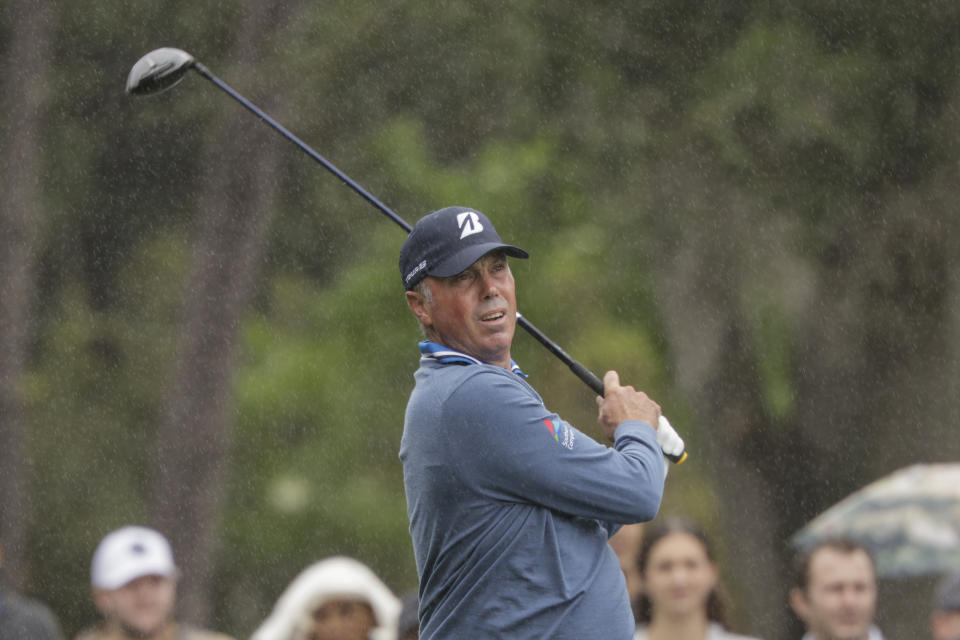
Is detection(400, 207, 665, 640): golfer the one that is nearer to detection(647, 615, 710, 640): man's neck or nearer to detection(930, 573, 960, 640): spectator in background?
detection(647, 615, 710, 640): man's neck

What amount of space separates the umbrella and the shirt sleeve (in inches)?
213

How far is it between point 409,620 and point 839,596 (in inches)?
66.7

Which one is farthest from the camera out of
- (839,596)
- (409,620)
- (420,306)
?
(839,596)

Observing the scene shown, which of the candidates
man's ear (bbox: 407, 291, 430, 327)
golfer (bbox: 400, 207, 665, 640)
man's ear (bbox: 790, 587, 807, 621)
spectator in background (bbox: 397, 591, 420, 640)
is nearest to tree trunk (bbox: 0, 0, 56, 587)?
spectator in background (bbox: 397, 591, 420, 640)

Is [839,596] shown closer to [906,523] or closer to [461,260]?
[461,260]

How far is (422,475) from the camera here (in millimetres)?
3705

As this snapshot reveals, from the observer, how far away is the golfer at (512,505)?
360 centimetres

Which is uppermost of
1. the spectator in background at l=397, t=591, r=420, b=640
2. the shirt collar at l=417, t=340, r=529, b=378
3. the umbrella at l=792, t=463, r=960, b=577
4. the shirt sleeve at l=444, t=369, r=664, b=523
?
the umbrella at l=792, t=463, r=960, b=577

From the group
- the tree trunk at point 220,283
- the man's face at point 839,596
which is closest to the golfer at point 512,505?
the man's face at point 839,596

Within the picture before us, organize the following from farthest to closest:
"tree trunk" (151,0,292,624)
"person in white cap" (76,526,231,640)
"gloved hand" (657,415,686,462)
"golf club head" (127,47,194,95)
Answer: "tree trunk" (151,0,292,624)
"person in white cap" (76,526,231,640)
"golf club head" (127,47,194,95)
"gloved hand" (657,415,686,462)

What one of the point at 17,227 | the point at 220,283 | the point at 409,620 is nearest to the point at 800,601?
the point at 409,620

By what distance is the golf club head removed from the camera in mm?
5074

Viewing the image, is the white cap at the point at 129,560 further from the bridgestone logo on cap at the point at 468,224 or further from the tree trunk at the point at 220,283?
the tree trunk at the point at 220,283

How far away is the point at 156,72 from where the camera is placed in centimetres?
510
